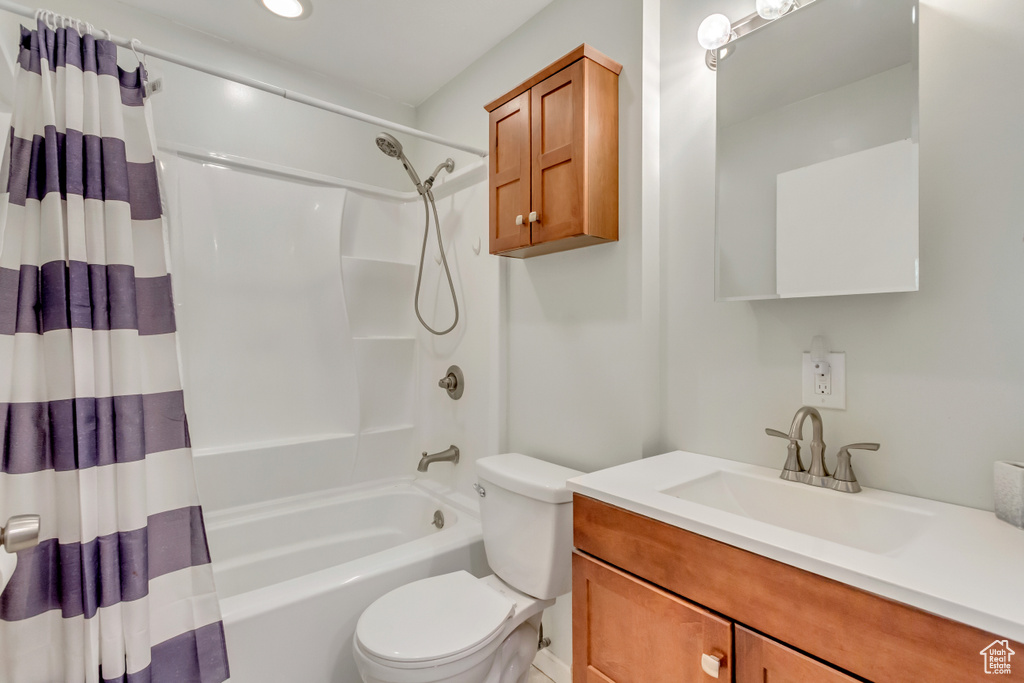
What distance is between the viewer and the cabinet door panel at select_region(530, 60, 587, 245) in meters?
1.38

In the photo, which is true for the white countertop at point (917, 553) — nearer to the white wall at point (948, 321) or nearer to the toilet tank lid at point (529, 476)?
the white wall at point (948, 321)

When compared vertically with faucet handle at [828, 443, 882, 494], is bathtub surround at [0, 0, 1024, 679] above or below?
above

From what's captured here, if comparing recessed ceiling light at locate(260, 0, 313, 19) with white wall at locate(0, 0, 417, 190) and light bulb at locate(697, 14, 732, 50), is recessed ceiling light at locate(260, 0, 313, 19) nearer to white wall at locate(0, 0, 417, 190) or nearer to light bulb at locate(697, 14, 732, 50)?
white wall at locate(0, 0, 417, 190)

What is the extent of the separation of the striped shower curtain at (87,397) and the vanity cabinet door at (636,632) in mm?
916

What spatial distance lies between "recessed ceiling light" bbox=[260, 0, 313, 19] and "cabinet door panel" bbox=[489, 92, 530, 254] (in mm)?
875

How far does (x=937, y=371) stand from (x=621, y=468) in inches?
27.3

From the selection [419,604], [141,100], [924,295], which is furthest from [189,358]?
[924,295]

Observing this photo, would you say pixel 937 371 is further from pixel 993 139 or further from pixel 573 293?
pixel 573 293

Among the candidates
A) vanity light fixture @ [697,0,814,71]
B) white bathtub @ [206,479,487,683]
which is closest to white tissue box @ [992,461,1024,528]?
Answer: vanity light fixture @ [697,0,814,71]

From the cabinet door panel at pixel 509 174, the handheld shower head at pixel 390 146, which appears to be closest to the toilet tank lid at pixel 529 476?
the cabinet door panel at pixel 509 174

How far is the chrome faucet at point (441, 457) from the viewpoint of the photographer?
206cm

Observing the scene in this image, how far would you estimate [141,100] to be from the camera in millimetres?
1156

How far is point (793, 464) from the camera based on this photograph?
108 centimetres

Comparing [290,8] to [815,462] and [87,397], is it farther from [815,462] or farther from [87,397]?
[815,462]
